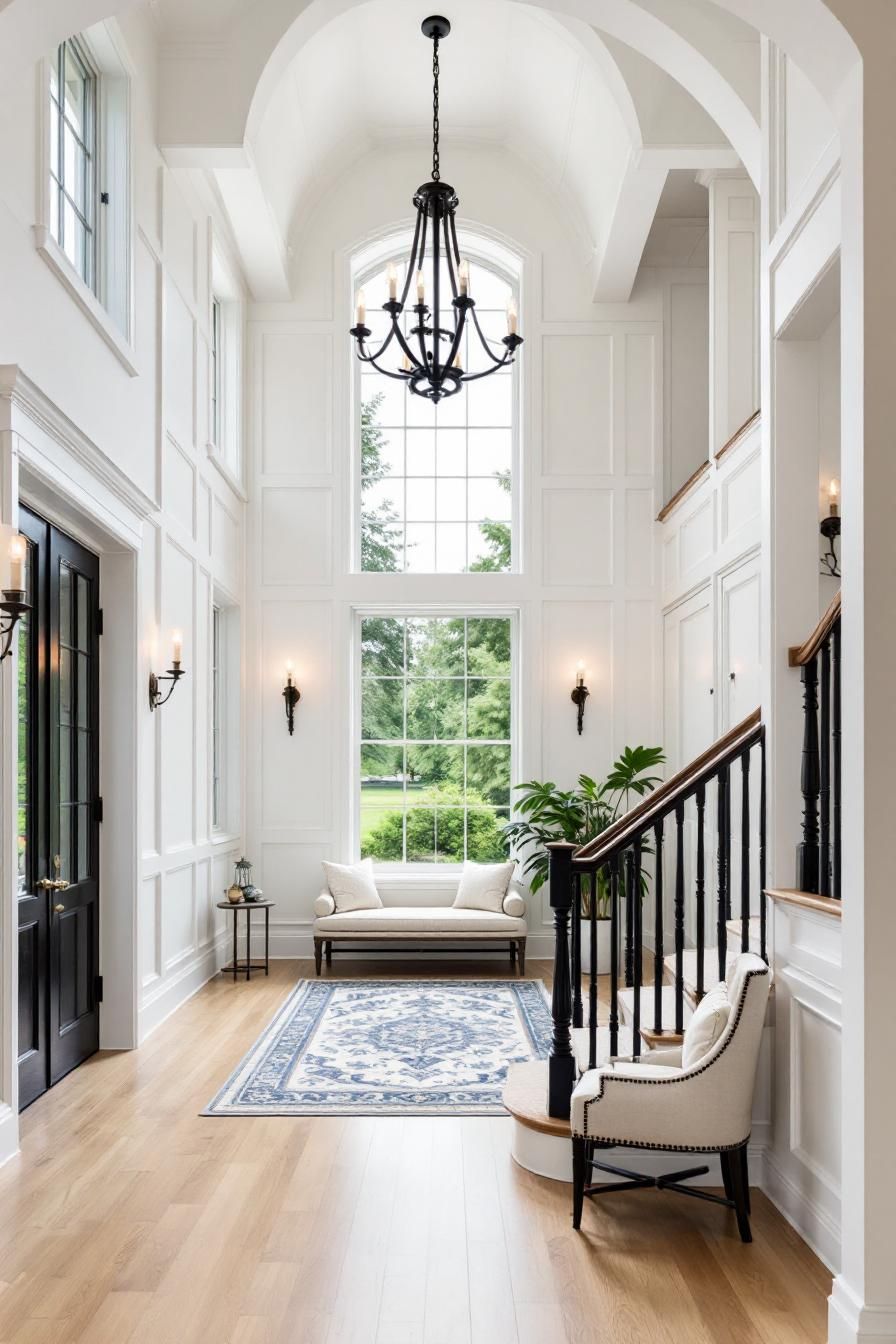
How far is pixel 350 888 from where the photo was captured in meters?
8.05

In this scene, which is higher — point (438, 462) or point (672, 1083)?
point (438, 462)

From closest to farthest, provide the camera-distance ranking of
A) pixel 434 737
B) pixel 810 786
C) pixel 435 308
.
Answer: pixel 810 786, pixel 435 308, pixel 434 737

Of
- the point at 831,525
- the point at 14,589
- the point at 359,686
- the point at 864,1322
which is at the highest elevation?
the point at 831,525

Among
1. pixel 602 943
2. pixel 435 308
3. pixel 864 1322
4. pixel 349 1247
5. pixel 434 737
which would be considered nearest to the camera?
pixel 864 1322

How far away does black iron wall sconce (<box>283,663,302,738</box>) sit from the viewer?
336 inches

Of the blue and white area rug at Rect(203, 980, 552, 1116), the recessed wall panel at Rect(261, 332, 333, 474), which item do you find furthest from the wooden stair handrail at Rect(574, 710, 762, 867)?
the recessed wall panel at Rect(261, 332, 333, 474)

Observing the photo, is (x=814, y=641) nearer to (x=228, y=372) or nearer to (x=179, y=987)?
(x=179, y=987)

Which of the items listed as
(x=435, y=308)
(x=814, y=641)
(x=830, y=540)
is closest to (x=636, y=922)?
(x=814, y=641)

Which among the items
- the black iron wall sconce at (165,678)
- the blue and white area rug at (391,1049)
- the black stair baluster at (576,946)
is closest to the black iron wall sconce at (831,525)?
the black stair baluster at (576,946)

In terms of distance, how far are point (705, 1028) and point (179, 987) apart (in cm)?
395

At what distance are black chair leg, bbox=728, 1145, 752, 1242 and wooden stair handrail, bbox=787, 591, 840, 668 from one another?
1.48 m

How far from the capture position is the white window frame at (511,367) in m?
8.84

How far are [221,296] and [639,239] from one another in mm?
2988

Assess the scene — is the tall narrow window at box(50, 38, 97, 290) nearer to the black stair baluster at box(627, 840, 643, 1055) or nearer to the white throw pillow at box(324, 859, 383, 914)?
the black stair baluster at box(627, 840, 643, 1055)
